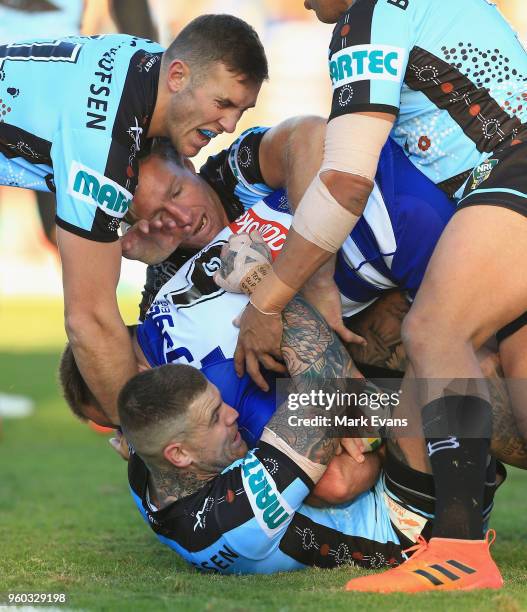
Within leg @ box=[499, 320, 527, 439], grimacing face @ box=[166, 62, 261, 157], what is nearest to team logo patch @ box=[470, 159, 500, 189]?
leg @ box=[499, 320, 527, 439]

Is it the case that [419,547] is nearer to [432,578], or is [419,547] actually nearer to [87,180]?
[432,578]

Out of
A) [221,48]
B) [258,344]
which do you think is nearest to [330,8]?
[221,48]

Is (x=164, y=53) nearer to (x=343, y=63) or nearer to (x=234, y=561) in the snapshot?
(x=343, y=63)

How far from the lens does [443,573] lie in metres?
2.69

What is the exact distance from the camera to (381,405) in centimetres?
342

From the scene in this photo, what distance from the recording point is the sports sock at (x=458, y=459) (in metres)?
2.78

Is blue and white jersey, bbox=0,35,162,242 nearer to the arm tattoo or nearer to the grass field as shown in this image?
the arm tattoo

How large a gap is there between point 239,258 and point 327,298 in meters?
0.36

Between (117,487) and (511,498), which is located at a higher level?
(511,498)

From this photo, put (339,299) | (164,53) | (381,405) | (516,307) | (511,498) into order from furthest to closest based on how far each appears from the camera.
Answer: (511,498) < (164,53) < (339,299) < (381,405) < (516,307)

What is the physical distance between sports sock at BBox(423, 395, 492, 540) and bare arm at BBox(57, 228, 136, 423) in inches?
51.6

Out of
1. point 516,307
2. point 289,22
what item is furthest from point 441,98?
point 289,22

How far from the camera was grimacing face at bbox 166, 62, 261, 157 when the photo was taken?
3.77 metres

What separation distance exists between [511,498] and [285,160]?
2.75m
